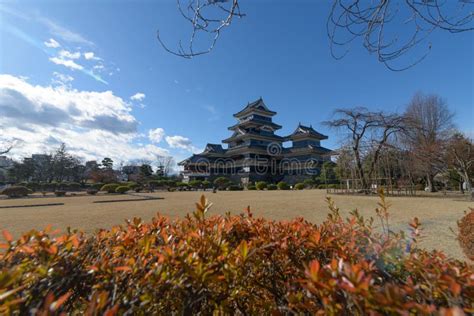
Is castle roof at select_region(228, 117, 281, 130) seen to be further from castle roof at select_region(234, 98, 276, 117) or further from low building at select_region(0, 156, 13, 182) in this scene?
low building at select_region(0, 156, 13, 182)

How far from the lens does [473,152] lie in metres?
12.4

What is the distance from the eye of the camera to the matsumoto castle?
3186 cm

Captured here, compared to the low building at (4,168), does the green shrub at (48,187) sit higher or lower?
lower

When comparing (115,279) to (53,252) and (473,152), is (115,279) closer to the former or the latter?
(53,252)

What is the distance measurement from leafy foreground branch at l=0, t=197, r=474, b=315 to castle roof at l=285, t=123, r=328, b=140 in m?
33.0

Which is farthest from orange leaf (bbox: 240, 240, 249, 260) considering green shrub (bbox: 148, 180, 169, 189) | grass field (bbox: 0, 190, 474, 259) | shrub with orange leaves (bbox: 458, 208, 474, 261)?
green shrub (bbox: 148, 180, 169, 189)

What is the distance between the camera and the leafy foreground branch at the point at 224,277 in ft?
2.35

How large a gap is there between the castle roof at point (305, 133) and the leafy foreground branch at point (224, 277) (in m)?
33.0

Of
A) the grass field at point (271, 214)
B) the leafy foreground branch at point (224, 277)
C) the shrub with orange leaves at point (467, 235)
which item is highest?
the leafy foreground branch at point (224, 277)

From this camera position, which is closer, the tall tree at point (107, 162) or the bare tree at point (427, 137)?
the bare tree at point (427, 137)

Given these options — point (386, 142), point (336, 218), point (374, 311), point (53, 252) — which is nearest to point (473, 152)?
point (386, 142)

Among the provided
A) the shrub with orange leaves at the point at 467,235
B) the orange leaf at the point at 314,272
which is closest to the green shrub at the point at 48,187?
the orange leaf at the point at 314,272

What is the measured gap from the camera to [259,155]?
109 feet

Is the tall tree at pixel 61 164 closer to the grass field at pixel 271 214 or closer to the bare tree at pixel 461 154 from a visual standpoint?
the grass field at pixel 271 214
